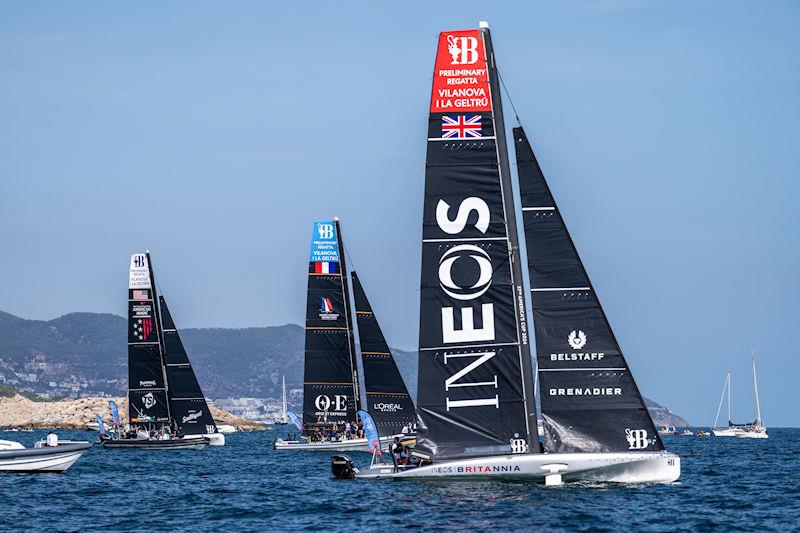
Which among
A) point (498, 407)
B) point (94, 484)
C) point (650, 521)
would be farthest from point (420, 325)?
point (94, 484)

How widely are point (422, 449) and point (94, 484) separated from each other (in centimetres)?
1596

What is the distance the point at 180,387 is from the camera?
7975 cm

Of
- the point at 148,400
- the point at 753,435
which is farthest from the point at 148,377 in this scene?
the point at 753,435

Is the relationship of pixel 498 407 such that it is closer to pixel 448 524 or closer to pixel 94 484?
pixel 448 524

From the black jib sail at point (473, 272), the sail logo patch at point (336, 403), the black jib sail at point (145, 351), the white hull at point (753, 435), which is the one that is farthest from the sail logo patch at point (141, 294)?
the white hull at point (753, 435)

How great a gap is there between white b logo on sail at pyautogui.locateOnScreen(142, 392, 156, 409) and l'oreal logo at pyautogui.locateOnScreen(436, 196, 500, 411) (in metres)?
44.0

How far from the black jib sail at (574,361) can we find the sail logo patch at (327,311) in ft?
114

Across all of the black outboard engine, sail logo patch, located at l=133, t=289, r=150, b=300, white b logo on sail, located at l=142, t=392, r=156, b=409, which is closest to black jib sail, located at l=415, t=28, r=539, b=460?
the black outboard engine

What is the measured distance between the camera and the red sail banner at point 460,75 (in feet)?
121

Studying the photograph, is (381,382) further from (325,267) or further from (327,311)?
(325,267)

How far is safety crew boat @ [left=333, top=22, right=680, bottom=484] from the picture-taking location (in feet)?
120

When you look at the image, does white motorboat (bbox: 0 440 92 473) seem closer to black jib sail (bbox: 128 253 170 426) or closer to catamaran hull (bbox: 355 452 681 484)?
catamaran hull (bbox: 355 452 681 484)

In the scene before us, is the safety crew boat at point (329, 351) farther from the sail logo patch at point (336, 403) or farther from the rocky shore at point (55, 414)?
the rocky shore at point (55, 414)

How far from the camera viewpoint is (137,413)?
78.9 meters
